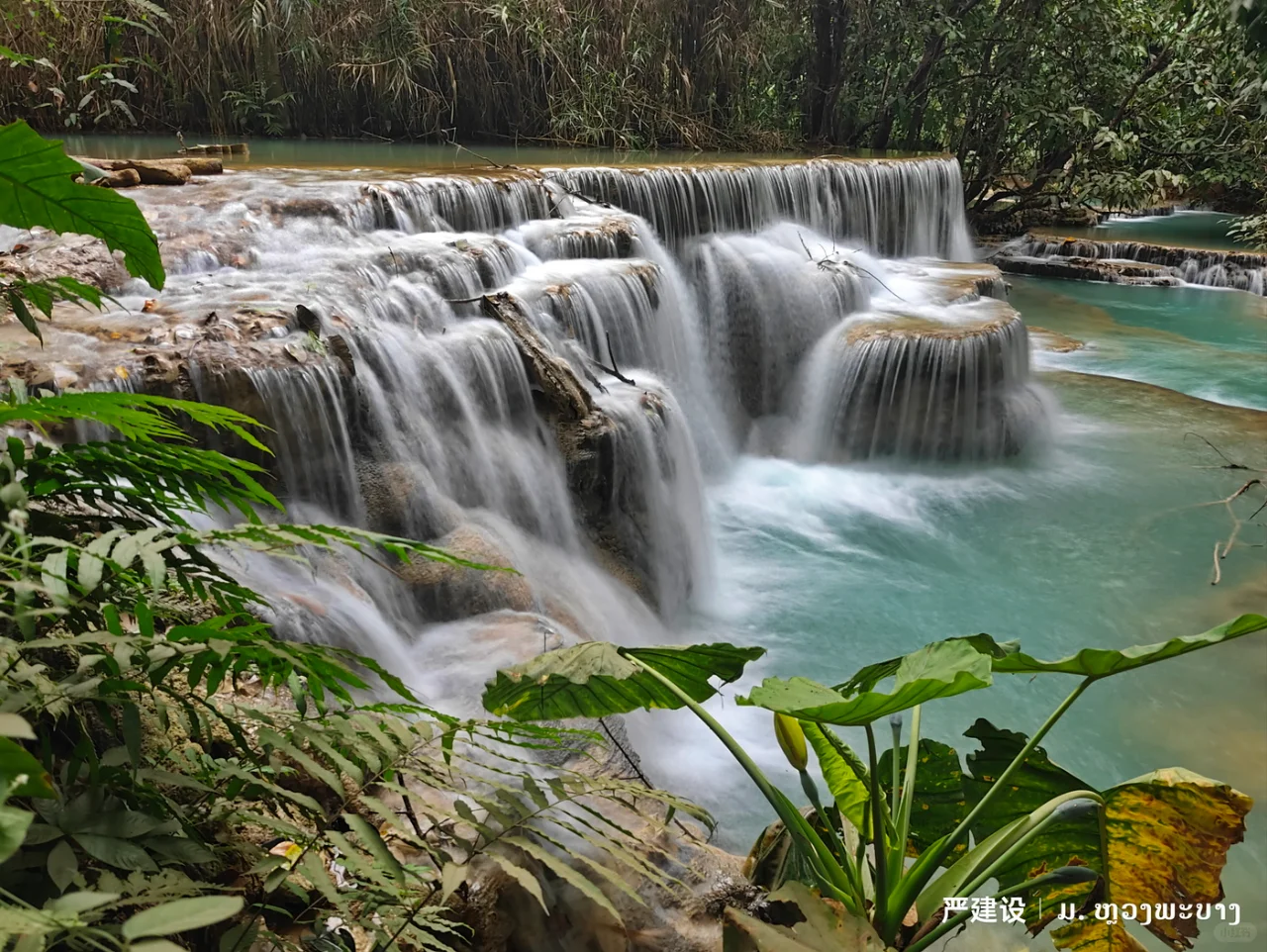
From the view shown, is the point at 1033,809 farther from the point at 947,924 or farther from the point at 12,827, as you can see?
the point at 12,827

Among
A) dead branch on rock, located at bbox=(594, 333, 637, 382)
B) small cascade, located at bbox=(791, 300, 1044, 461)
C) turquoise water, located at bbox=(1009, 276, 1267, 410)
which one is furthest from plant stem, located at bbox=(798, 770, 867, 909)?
turquoise water, located at bbox=(1009, 276, 1267, 410)

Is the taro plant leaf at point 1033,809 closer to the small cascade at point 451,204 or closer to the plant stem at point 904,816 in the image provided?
the plant stem at point 904,816

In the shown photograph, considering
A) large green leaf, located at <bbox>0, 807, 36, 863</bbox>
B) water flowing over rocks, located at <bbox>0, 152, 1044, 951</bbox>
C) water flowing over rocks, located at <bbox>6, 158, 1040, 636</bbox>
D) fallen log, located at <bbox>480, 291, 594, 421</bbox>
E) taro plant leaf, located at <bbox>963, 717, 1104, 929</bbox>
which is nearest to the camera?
large green leaf, located at <bbox>0, 807, 36, 863</bbox>

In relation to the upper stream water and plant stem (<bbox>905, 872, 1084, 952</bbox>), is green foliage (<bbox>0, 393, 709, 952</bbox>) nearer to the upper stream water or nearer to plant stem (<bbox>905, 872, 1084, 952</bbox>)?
plant stem (<bbox>905, 872, 1084, 952</bbox>)

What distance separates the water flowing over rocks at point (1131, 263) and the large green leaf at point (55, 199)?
44.5ft

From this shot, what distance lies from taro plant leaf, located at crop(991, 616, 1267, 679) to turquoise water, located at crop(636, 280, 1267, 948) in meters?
1.99

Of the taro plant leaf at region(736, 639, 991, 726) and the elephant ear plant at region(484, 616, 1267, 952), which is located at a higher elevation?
the taro plant leaf at region(736, 639, 991, 726)

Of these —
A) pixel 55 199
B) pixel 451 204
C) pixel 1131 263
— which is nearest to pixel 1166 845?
pixel 55 199

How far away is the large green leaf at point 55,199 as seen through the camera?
1.05 metres

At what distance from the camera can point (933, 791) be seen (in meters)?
1.71

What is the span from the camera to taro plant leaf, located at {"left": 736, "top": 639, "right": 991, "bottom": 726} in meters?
1.18

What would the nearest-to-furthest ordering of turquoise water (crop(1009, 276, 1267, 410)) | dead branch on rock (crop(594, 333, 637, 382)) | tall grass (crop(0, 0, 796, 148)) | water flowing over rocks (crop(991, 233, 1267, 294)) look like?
dead branch on rock (crop(594, 333, 637, 382)) → turquoise water (crop(1009, 276, 1267, 410)) → tall grass (crop(0, 0, 796, 148)) → water flowing over rocks (crop(991, 233, 1267, 294))

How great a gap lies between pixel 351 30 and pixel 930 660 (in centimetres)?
1084

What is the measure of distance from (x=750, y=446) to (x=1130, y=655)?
19.4 ft
